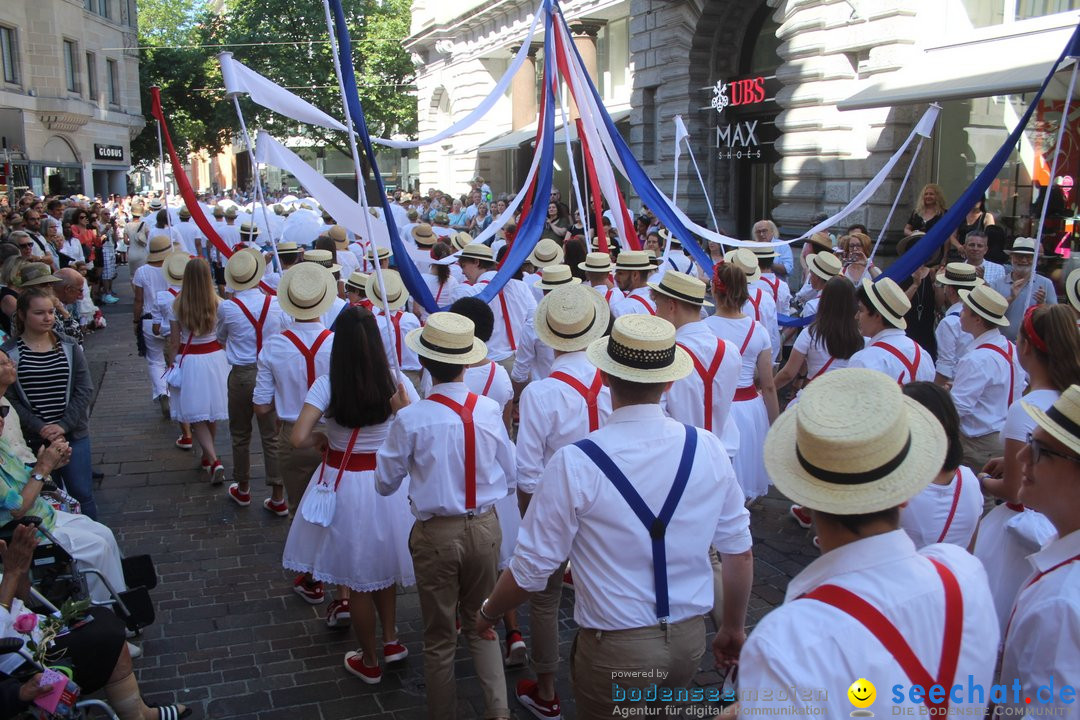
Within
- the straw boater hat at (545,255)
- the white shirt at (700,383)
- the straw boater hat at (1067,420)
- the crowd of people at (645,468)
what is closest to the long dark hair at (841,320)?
the crowd of people at (645,468)

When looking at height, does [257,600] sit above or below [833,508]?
below

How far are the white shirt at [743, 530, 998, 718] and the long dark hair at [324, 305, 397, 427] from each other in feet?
9.27

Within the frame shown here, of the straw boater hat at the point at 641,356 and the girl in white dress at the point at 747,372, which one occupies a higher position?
the straw boater hat at the point at 641,356

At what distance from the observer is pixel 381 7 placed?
46219mm

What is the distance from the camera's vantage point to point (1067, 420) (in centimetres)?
228

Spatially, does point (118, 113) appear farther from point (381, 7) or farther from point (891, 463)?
point (891, 463)

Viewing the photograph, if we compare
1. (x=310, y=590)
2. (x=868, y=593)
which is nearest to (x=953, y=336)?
(x=310, y=590)

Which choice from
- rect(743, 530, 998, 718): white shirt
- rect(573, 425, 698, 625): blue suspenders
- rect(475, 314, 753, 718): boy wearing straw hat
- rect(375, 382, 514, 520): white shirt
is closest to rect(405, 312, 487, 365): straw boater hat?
rect(375, 382, 514, 520): white shirt

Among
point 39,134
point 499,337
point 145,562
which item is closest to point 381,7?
point 39,134

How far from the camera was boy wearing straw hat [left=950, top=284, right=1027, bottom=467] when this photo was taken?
530cm

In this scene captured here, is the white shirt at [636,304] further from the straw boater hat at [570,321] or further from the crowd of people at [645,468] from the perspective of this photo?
the straw boater hat at [570,321]

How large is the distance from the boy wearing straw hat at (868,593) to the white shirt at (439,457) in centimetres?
195

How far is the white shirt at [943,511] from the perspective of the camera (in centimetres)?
350

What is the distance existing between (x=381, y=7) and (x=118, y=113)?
1469 cm
